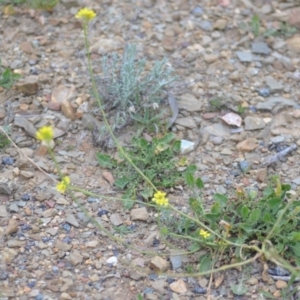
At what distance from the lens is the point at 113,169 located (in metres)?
3.35

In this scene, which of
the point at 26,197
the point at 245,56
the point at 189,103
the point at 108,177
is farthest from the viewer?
the point at 245,56

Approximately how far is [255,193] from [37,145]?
46.0 inches

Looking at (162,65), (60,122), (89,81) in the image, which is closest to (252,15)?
(162,65)

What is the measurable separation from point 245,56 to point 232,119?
0.59 metres

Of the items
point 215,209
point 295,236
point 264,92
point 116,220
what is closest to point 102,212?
point 116,220

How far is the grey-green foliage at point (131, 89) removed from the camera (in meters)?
3.55

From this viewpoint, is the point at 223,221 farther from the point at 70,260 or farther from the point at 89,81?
the point at 89,81

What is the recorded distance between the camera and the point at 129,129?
356 cm

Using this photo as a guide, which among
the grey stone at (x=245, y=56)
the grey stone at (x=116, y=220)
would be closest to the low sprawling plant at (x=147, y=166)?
the grey stone at (x=116, y=220)

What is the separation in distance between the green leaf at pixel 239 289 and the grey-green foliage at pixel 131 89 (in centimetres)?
109

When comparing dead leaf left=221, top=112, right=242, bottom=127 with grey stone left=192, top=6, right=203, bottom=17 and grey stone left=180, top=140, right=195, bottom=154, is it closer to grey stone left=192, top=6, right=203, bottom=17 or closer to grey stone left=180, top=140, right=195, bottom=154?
grey stone left=180, top=140, right=195, bottom=154

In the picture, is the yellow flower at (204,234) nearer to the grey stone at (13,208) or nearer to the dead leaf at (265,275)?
Result: the dead leaf at (265,275)

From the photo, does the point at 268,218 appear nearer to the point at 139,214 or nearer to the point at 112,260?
the point at 139,214

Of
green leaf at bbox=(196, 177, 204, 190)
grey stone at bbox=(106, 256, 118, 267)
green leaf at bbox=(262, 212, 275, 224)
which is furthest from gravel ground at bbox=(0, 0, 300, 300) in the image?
green leaf at bbox=(262, 212, 275, 224)
